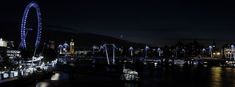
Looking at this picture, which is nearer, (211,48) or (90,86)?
(90,86)

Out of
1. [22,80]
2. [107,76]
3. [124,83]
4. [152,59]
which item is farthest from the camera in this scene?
[152,59]

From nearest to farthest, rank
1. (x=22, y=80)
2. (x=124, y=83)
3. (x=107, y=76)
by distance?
(x=22, y=80) < (x=124, y=83) < (x=107, y=76)

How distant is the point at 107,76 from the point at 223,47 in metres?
67.7

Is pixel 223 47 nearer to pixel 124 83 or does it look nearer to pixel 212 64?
pixel 212 64

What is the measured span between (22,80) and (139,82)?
1112 centimetres

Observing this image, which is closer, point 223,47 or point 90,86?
point 90,86

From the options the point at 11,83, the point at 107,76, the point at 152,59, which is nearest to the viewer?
the point at 11,83

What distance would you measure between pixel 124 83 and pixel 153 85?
8.24 feet

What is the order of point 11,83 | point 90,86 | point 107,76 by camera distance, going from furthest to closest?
point 107,76
point 90,86
point 11,83

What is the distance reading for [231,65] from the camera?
7419cm

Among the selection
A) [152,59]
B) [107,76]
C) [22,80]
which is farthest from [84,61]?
[22,80]

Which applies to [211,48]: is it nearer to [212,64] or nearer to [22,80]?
[212,64]

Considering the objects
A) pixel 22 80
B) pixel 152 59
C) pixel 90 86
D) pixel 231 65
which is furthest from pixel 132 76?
pixel 231 65

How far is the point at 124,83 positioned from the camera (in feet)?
110
